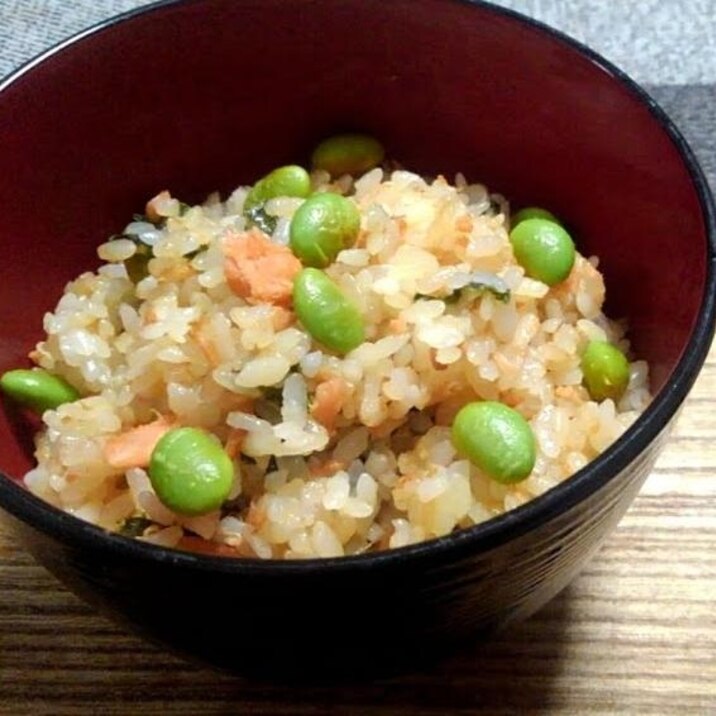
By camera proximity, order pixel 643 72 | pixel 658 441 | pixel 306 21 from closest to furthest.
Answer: pixel 658 441, pixel 306 21, pixel 643 72

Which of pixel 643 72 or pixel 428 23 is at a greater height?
pixel 428 23

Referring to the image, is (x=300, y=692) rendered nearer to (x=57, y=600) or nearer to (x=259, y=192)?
(x=57, y=600)

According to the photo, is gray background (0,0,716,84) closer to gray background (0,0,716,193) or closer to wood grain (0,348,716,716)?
gray background (0,0,716,193)

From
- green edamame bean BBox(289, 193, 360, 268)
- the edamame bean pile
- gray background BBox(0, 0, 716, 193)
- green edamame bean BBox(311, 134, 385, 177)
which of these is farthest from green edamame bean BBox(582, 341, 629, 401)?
gray background BBox(0, 0, 716, 193)

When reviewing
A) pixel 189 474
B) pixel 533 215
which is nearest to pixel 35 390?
pixel 189 474

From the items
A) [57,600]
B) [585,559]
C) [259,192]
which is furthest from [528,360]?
[57,600]

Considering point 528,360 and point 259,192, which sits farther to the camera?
point 259,192
